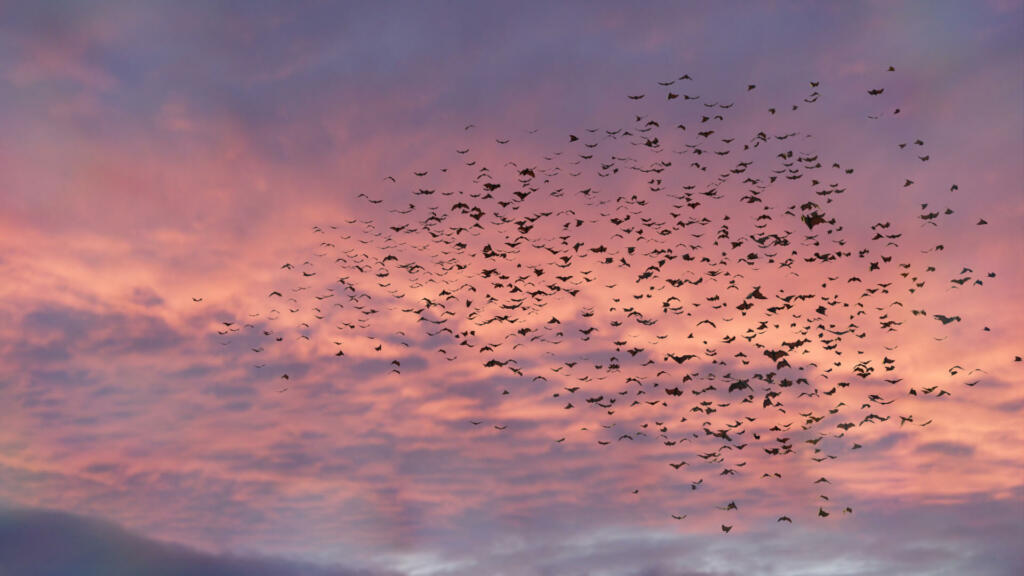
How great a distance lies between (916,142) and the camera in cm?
6419

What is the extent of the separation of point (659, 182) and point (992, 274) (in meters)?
22.4

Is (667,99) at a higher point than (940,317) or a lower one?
higher

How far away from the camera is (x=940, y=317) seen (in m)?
65.5

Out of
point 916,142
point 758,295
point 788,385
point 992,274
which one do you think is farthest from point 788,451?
point 916,142

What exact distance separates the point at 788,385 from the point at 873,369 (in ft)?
19.3

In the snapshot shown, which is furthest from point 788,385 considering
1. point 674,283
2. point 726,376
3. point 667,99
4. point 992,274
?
point 667,99

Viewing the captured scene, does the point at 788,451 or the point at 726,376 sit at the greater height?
the point at 726,376

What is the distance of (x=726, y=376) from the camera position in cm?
7025

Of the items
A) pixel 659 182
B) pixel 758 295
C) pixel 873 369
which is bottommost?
pixel 873 369

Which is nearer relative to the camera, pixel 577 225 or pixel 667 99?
pixel 667 99

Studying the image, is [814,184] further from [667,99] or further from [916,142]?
[667,99]

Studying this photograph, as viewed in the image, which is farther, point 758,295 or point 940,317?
point 758,295

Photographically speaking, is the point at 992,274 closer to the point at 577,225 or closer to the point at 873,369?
the point at 873,369

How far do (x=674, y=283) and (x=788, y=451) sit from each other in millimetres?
13913
